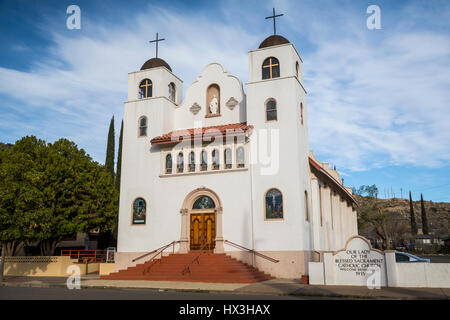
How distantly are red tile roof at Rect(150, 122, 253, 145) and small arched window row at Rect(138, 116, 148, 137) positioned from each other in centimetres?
157

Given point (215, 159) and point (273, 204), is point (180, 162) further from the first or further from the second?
point (273, 204)

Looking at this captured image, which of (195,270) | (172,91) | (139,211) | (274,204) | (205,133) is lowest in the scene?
(195,270)

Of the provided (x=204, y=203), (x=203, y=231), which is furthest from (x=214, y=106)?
(x=203, y=231)

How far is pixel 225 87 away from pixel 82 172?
11.9m

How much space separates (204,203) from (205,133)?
13.3 ft

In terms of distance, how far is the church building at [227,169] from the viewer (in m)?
22.1

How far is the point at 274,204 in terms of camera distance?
873 inches

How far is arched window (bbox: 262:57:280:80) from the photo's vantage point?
2398 cm

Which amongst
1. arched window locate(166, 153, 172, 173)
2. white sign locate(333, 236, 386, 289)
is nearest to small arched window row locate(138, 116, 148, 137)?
arched window locate(166, 153, 172, 173)

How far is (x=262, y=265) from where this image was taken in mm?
21812
